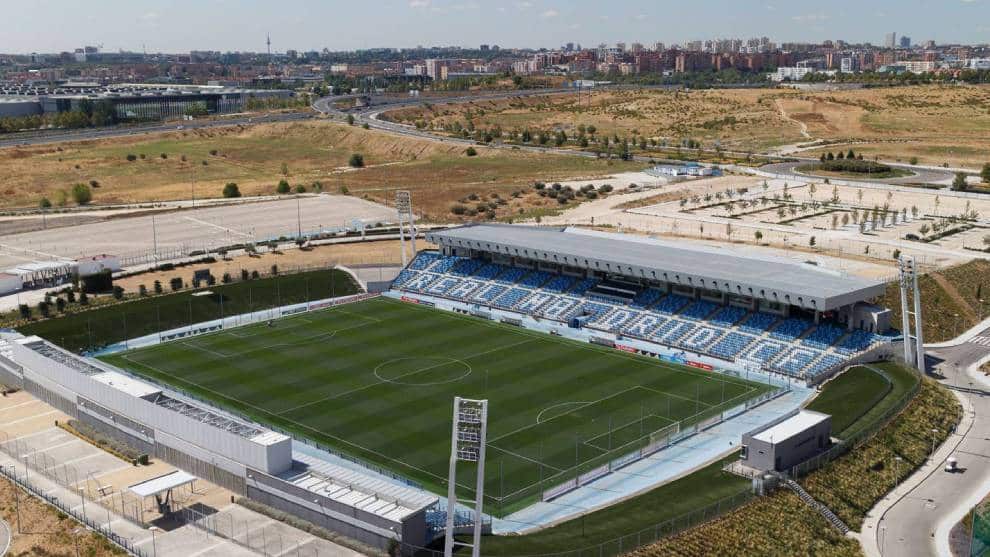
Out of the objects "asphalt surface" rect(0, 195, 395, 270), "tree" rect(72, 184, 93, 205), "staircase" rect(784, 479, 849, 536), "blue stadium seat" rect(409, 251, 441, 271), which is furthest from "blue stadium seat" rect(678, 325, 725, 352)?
"tree" rect(72, 184, 93, 205)

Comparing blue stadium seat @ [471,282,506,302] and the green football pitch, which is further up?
blue stadium seat @ [471,282,506,302]

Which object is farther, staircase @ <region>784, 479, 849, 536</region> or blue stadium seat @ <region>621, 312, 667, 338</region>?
blue stadium seat @ <region>621, 312, 667, 338</region>

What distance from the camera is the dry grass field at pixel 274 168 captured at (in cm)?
14288

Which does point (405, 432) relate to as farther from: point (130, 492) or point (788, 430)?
point (788, 430)

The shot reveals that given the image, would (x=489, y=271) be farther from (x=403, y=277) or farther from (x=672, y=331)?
(x=672, y=331)

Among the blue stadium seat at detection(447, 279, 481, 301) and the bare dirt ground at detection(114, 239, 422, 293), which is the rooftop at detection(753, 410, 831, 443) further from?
the bare dirt ground at detection(114, 239, 422, 293)

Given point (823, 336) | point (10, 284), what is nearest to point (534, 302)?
point (823, 336)

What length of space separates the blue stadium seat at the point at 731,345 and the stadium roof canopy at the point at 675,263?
9.99 ft

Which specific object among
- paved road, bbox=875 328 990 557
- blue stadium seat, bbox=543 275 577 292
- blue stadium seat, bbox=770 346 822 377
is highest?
blue stadium seat, bbox=543 275 577 292

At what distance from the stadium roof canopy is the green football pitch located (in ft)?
24.3

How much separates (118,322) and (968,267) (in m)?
71.6

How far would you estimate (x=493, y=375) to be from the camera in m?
63.8

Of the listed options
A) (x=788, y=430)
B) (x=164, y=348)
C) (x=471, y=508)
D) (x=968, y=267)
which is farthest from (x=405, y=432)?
(x=968, y=267)

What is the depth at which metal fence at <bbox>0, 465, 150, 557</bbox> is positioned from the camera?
137 feet
